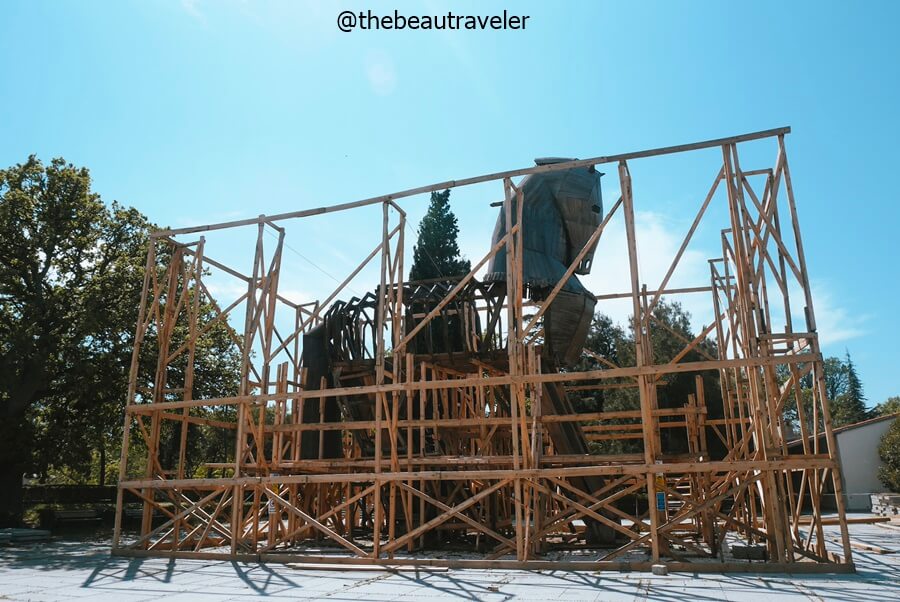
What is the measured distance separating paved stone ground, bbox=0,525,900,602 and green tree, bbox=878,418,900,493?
22.2 m

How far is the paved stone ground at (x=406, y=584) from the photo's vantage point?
8.77 metres

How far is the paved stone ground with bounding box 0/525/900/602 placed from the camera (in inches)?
345

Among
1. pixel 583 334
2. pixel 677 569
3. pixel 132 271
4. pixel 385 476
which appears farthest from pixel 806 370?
pixel 132 271

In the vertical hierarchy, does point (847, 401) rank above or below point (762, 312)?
above

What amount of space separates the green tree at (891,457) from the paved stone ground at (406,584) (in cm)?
2221

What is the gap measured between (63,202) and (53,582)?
56.0ft

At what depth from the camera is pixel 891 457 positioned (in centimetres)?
3189

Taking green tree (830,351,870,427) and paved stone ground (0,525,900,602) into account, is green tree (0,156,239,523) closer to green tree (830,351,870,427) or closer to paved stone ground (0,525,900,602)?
paved stone ground (0,525,900,602)

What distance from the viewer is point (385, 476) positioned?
12.4 m

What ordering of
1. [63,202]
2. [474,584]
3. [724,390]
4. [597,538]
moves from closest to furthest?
[474,584] → [597,538] → [724,390] → [63,202]

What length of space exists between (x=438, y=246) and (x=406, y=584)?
31690mm

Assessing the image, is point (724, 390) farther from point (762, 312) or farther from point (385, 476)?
point (385, 476)

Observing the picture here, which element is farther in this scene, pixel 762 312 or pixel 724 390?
pixel 724 390

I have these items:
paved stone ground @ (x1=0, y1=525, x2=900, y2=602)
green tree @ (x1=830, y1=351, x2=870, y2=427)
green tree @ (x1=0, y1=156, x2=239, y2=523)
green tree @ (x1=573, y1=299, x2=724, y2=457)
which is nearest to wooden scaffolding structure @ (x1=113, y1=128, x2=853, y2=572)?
paved stone ground @ (x1=0, y1=525, x2=900, y2=602)
